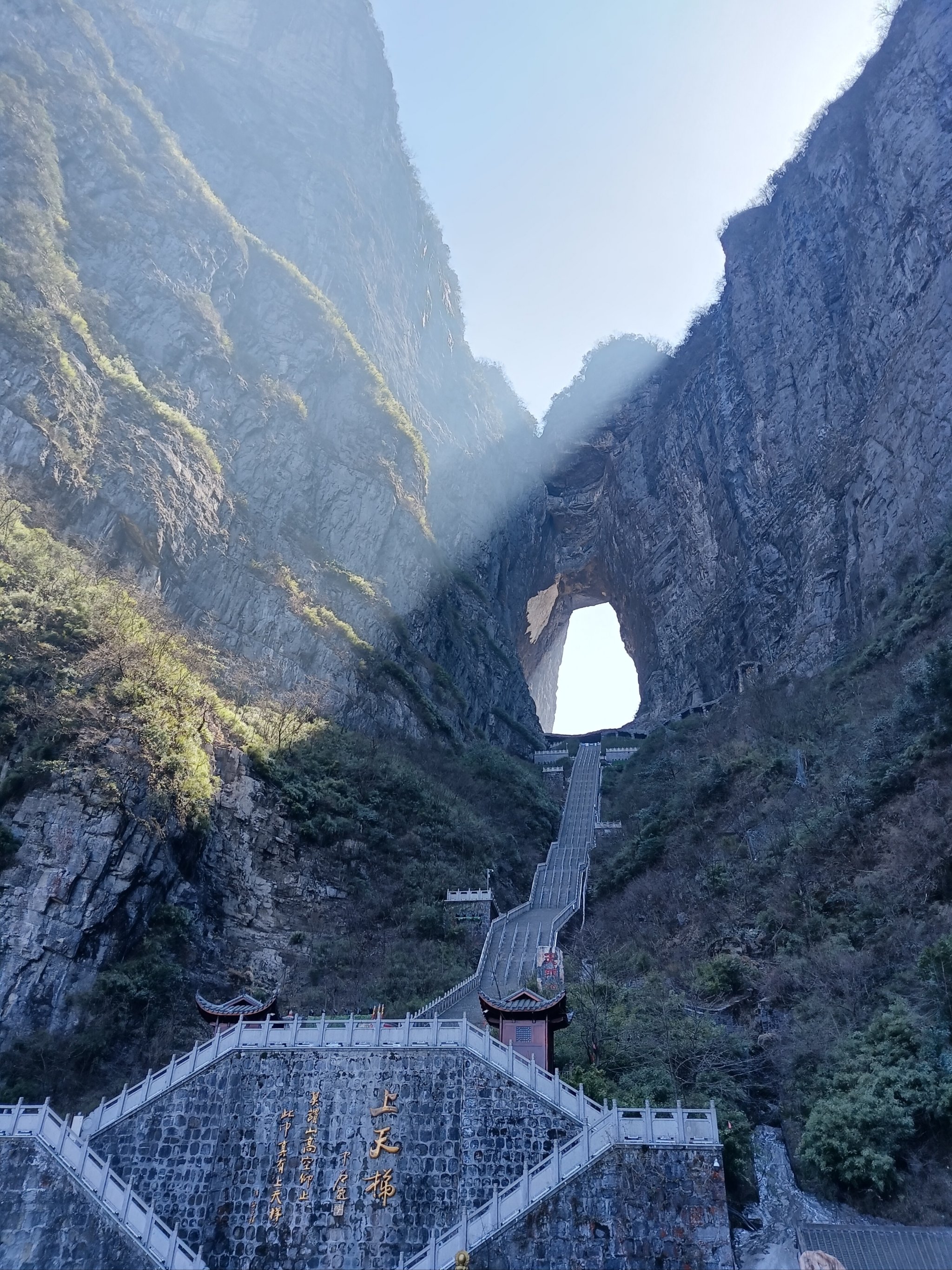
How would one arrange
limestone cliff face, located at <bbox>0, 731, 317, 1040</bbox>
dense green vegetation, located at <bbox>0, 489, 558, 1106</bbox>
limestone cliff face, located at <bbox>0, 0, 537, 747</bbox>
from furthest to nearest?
1. limestone cliff face, located at <bbox>0, 0, 537, 747</bbox>
2. dense green vegetation, located at <bbox>0, 489, 558, 1106</bbox>
3. limestone cliff face, located at <bbox>0, 731, 317, 1040</bbox>

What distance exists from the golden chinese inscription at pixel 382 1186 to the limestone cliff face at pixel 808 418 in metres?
29.1

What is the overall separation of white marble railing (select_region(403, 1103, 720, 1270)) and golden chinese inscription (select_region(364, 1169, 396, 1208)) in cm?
89

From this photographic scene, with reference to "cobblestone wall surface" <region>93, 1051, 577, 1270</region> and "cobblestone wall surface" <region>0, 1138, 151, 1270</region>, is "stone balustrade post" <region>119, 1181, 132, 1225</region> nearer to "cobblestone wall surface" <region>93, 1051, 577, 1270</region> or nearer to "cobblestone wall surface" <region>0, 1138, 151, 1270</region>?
"cobblestone wall surface" <region>0, 1138, 151, 1270</region>

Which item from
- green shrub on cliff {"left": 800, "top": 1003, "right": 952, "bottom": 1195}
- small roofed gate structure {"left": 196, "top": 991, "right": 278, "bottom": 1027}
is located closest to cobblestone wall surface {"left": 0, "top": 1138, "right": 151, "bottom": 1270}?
small roofed gate structure {"left": 196, "top": 991, "right": 278, "bottom": 1027}

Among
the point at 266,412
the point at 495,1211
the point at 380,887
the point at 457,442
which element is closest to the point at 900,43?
the point at 457,442

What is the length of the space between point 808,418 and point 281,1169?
42626 millimetres

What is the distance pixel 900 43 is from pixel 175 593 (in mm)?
43910

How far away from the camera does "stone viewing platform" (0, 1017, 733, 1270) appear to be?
41.0 ft

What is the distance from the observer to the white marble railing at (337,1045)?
1406 centimetres

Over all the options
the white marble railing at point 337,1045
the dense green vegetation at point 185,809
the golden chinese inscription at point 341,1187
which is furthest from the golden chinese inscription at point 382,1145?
the dense green vegetation at point 185,809

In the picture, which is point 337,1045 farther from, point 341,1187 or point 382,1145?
point 341,1187

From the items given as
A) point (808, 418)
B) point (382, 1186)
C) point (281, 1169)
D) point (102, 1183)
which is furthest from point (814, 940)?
point (808, 418)

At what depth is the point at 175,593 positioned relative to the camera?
2995 cm

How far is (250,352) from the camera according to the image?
4066 centimetres
